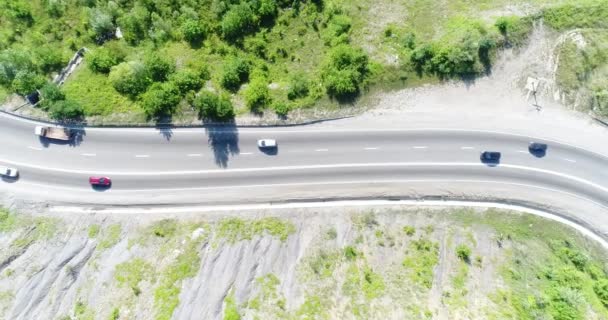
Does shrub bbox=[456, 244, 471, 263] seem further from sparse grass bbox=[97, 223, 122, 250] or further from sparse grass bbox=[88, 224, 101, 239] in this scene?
sparse grass bbox=[88, 224, 101, 239]

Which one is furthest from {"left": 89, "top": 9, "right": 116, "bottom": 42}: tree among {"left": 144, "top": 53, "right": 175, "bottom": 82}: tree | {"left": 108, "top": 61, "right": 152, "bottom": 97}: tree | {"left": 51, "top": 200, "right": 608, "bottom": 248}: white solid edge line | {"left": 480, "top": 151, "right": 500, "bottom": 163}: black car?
{"left": 480, "top": 151, "right": 500, "bottom": 163}: black car

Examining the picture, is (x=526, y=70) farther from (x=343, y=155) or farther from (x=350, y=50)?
(x=343, y=155)

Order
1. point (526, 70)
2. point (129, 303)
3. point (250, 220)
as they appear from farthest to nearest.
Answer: point (526, 70)
point (250, 220)
point (129, 303)

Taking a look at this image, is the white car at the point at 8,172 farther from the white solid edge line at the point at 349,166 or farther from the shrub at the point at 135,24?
the shrub at the point at 135,24

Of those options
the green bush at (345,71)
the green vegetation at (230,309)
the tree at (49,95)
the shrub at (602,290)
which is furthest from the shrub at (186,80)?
the shrub at (602,290)

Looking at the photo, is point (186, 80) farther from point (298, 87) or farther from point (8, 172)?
point (8, 172)

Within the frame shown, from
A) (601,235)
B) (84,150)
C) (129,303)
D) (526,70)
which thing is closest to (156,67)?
(84,150)
